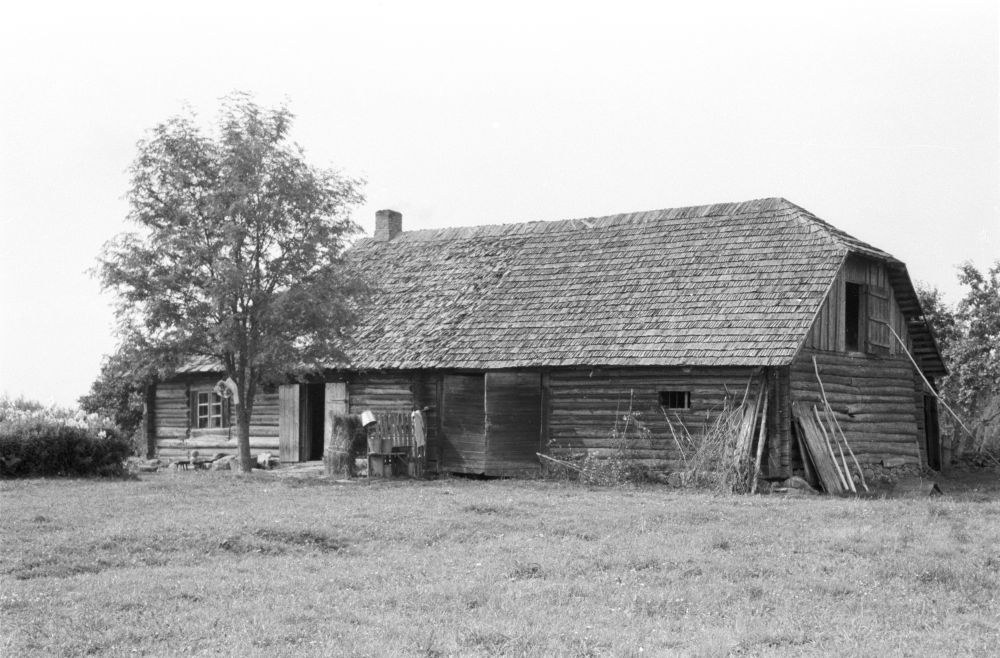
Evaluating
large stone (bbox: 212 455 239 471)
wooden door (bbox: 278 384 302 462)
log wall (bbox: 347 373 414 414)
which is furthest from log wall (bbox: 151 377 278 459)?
log wall (bbox: 347 373 414 414)

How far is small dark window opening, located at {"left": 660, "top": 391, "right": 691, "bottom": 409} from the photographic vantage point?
2207 cm

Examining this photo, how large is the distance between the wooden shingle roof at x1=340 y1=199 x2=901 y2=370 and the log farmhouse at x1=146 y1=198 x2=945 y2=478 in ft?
0.16

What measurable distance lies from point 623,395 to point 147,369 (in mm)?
9794

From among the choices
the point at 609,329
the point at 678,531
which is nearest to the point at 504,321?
the point at 609,329

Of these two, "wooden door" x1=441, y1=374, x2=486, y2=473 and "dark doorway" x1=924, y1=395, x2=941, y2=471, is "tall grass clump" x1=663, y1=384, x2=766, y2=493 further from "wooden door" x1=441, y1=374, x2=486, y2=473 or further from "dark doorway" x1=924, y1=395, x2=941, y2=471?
"dark doorway" x1=924, y1=395, x2=941, y2=471

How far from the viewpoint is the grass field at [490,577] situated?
8508 millimetres

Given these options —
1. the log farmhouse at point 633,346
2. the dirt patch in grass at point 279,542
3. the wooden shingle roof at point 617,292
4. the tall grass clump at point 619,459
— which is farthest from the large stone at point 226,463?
the dirt patch in grass at point 279,542

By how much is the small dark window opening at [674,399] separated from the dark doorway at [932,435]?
827cm

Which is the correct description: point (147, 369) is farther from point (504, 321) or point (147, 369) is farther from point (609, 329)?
point (609, 329)

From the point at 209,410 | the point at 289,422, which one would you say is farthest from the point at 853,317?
the point at 209,410

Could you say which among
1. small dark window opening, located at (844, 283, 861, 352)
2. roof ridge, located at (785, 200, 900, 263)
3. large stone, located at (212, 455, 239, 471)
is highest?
roof ridge, located at (785, 200, 900, 263)

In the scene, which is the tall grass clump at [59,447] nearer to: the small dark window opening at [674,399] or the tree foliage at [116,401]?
the small dark window opening at [674,399]

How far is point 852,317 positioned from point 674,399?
16.8ft

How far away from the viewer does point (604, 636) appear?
28.0ft
